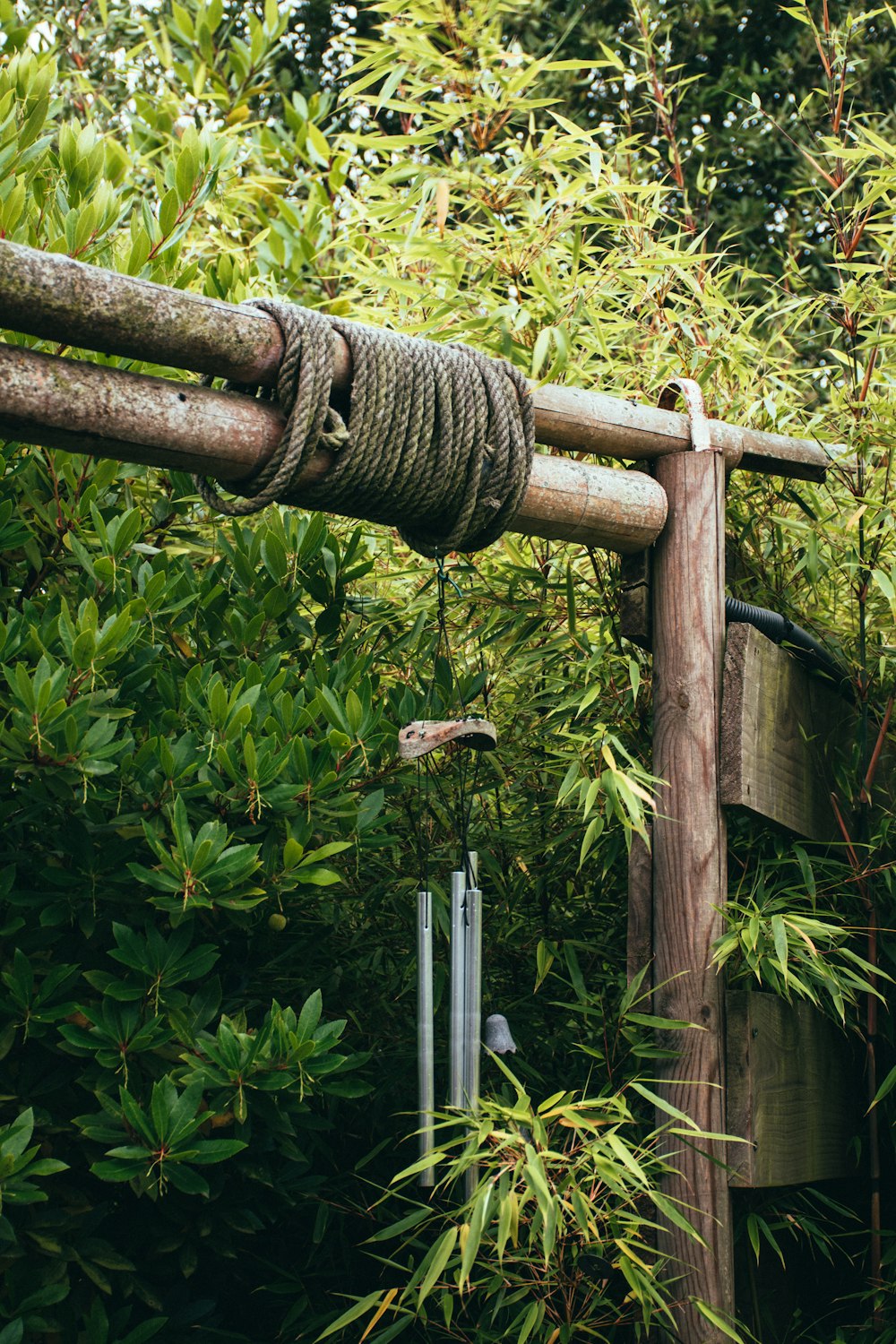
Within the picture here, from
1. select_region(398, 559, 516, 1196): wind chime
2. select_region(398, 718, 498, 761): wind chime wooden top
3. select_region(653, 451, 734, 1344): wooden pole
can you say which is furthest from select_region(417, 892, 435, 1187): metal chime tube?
select_region(653, 451, 734, 1344): wooden pole

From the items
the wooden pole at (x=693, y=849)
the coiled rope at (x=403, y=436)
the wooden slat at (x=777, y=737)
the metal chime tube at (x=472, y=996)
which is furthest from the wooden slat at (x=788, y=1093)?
the coiled rope at (x=403, y=436)

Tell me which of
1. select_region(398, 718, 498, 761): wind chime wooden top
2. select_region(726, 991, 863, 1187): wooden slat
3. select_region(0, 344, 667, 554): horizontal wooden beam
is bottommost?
select_region(726, 991, 863, 1187): wooden slat

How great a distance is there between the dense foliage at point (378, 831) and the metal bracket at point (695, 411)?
20 centimetres

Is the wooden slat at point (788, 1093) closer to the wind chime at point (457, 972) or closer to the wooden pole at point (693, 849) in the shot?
the wooden pole at point (693, 849)

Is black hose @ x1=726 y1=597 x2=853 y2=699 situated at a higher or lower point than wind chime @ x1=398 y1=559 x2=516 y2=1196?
higher

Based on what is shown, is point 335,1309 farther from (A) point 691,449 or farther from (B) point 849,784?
(A) point 691,449

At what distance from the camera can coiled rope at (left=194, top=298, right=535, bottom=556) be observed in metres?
1.75

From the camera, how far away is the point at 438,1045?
2.42m

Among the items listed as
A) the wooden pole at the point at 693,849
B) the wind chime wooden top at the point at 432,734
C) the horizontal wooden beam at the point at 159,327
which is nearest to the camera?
the horizontal wooden beam at the point at 159,327

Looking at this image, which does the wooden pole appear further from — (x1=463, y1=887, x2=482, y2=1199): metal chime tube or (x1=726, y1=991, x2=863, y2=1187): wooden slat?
(x1=463, y1=887, x2=482, y2=1199): metal chime tube

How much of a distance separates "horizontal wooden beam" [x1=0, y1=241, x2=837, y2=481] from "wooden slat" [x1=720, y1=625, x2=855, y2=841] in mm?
456

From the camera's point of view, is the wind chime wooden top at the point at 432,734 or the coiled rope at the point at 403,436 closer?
the coiled rope at the point at 403,436

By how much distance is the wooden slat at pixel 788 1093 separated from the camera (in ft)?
6.74

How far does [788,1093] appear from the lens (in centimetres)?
216
